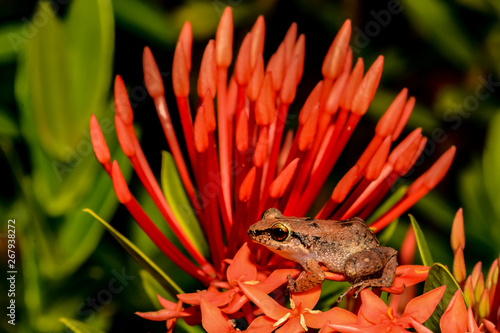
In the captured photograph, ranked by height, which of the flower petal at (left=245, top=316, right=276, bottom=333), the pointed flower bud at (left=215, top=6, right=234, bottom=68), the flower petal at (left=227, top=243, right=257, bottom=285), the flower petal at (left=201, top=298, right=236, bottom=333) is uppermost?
the pointed flower bud at (left=215, top=6, right=234, bottom=68)

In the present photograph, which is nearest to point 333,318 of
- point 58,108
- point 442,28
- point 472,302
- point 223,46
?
point 472,302

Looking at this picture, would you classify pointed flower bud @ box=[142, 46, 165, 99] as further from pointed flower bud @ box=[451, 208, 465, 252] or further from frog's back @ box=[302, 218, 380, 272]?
pointed flower bud @ box=[451, 208, 465, 252]

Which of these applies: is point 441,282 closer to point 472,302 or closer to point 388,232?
point 472,302

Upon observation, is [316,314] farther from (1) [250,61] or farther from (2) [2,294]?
(2) [2,294]

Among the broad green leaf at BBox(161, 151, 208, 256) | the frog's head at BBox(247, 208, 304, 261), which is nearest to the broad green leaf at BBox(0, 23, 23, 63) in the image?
the broad green leaf at BBox(161, 151, 208, 256)

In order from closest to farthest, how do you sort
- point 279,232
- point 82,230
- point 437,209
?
point 279,232 < point 82,230 < point 437,209
